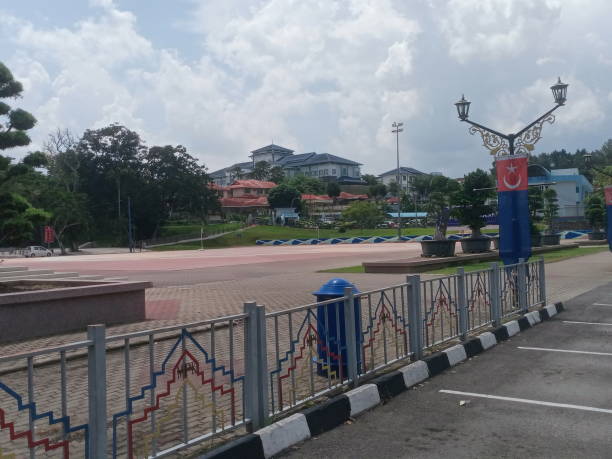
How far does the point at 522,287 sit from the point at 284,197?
86702 millimetres

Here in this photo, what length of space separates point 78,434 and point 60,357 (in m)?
0.53

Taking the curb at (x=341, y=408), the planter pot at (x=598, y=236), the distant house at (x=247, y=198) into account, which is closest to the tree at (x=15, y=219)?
the curb at (x=341, y=408)

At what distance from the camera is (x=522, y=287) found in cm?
1036

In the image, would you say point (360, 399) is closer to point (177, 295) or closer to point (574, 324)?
point (574, 324)

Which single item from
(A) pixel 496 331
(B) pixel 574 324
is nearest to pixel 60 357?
(A) pixel 496 331

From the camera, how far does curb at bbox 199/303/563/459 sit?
14.6 feet

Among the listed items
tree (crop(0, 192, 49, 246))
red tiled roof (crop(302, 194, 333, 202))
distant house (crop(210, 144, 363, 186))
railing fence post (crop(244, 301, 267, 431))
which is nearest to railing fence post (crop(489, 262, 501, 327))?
railing fence post (crop(244, 301, 267, 431))

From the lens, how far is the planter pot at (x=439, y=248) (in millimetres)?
24984

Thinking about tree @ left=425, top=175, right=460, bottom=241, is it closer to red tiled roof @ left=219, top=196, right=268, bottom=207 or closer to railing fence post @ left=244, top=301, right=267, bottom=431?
railing fence post @ left=244, top=301, right=267, bottom=431

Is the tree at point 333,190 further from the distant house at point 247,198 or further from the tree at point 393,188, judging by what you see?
the distant house at point 247,198

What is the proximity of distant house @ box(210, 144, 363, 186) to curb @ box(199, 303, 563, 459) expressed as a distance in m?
121

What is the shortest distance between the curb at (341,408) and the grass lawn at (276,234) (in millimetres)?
66592

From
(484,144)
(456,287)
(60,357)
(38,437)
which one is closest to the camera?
(60,357)

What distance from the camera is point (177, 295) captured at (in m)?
16.4
